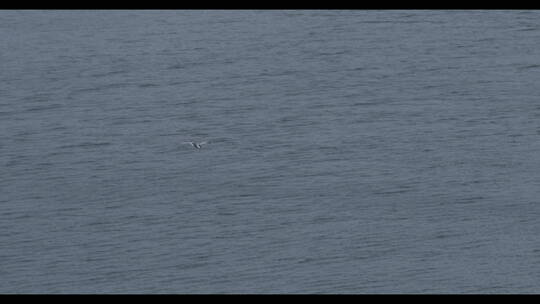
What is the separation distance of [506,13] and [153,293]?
3.58 feet

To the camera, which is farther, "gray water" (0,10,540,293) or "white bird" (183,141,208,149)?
"white bird" (183,141,208,149)

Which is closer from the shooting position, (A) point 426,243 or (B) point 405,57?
(A) point 426,243

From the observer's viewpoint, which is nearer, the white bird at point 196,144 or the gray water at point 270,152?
the gray water at point 270,152

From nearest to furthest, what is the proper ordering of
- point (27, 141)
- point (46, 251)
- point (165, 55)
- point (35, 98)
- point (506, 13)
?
point (46, 251)
point (27, 141)
point (35, 98)
point (165, 55)
point (506, 13)

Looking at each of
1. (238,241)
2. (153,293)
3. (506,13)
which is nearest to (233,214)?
(238,241)

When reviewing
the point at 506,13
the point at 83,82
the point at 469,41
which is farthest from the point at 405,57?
the point at 83,82

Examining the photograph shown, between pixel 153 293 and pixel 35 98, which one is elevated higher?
pixel 153 293

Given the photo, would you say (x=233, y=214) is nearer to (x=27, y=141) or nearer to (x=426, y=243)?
(x=426, y=243)

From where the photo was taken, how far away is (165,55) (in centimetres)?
179

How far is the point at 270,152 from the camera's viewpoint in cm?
149

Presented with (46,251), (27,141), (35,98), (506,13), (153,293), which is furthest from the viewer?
(506,13)

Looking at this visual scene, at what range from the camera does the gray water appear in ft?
3.99

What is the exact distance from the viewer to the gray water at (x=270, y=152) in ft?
3.99

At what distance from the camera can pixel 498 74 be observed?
5.59 feet
